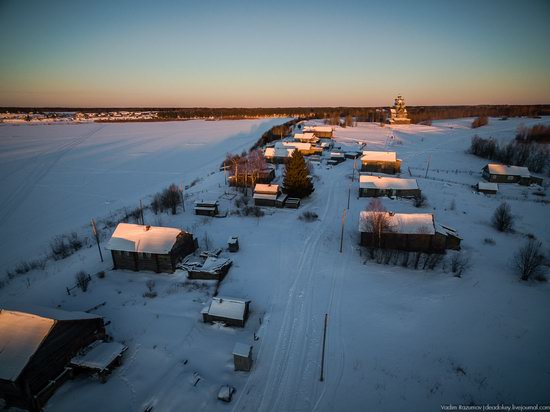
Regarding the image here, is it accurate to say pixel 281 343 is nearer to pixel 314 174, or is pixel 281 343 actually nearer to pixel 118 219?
pixel 118 219

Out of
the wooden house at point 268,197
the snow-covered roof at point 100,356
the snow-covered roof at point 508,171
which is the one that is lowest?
the snow-covered roof at point 100,356

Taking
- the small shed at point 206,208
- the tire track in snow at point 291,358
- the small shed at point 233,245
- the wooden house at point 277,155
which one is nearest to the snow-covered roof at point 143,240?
the small shed at point 233,245

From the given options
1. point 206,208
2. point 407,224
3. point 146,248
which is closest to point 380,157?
point 407,224

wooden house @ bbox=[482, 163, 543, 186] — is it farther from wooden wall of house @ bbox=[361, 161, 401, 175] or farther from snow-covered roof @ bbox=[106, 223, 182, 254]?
snow-covered roof @ bbox=[106, 223, 182, 254]

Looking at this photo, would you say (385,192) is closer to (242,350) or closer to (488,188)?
(488,188)

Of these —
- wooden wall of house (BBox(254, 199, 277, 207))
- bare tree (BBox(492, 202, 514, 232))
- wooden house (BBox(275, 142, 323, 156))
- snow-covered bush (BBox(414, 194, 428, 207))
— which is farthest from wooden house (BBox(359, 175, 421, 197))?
wooden house (BBox(275, 142, 323, 156))

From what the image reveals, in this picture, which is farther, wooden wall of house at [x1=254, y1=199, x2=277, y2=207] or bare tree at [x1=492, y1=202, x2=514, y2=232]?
wooden wall of house at [x1=254, y1=199, x2=277, y2=207]

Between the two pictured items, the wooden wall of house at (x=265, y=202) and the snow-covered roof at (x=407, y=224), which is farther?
the wooden wall of house at (x=265, y=202)

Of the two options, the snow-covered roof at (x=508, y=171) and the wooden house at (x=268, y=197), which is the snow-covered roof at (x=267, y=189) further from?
the snow-covered roof at (x=508, y=171)
